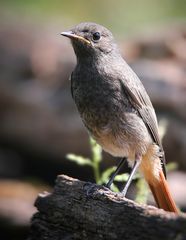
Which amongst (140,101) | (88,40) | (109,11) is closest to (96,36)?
(88,40)

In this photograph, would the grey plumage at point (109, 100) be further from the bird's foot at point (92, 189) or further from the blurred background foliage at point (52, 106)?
the blurred background foliage at point (52, 106)

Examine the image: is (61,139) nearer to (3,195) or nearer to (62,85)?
(62,85)

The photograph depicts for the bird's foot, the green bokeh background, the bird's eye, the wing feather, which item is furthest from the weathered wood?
the green bokeh background

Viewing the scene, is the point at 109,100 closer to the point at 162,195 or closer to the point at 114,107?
the point at 114,107

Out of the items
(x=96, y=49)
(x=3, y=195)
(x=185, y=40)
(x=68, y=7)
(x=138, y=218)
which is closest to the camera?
(x=138, y=218)

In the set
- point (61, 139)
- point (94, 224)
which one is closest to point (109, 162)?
point (61, 139)

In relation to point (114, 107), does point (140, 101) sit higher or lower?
higher

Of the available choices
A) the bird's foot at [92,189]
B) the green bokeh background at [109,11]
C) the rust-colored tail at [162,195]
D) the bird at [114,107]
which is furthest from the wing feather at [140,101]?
the green bokeh background at [109,11]
